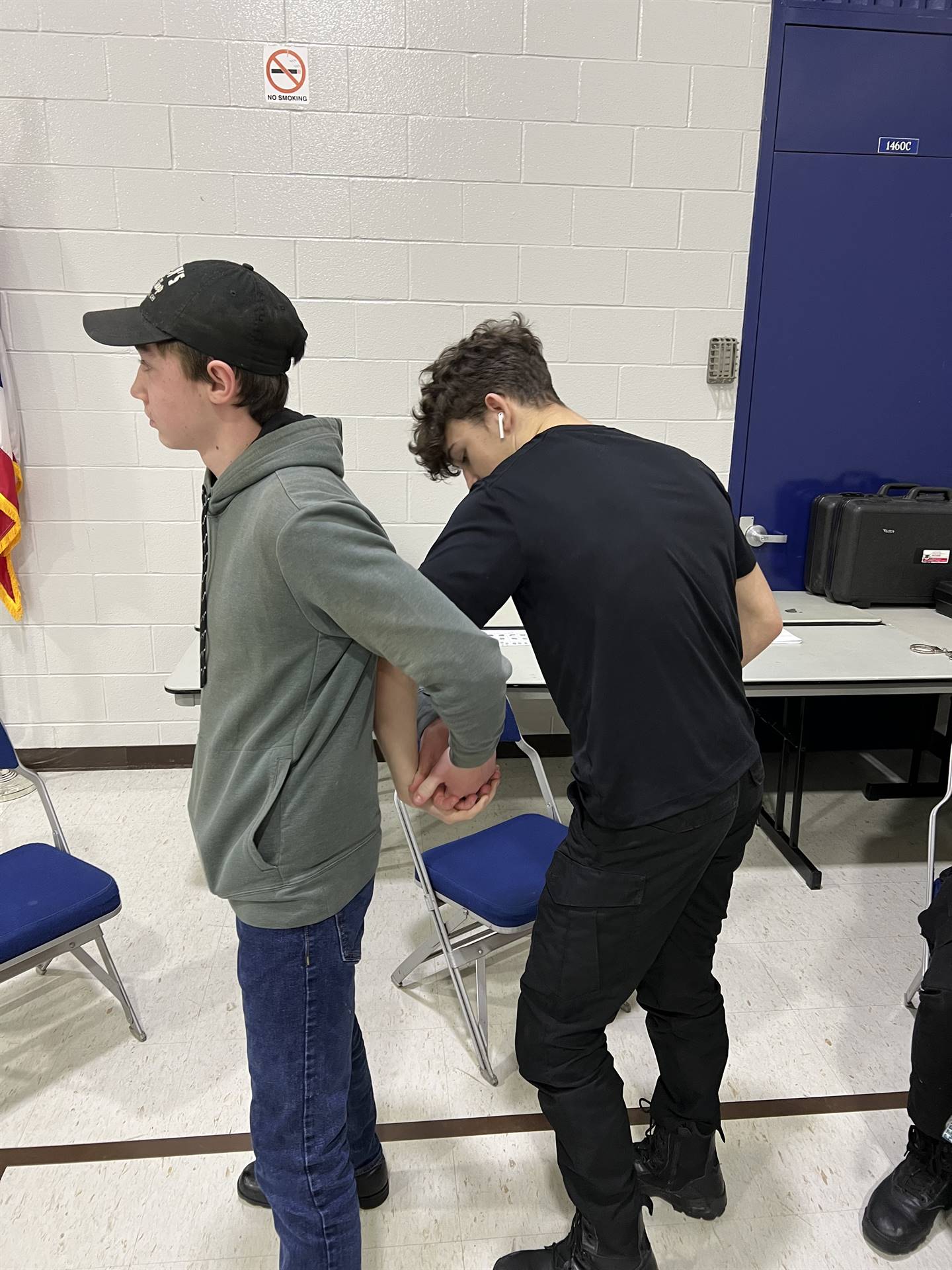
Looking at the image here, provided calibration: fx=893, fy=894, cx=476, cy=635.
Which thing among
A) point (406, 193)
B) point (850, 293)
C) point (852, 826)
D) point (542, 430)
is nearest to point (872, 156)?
point (850, 293)

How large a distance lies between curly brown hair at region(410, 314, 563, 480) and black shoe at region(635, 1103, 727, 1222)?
4.41ft

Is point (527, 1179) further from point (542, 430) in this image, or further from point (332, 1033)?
point (542, 430)

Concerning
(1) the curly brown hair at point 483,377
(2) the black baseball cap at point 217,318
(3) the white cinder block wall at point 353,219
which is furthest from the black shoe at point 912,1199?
(3) the white cinder block wall at point 353,219

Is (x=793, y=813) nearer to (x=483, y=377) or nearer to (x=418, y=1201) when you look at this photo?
(x=418, y=1201)

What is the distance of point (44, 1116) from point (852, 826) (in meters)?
2.70

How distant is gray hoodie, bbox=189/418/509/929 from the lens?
3.44ft

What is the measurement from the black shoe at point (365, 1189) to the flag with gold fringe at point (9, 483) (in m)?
2.41

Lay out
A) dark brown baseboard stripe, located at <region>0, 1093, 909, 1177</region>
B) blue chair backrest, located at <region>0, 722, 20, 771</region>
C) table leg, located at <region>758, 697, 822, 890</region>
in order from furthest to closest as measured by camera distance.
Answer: table leg, located at <region>758, 697, 822, 890</region> → blue chair backrest, located at <region>0, 722, 20, 771</region> → dark brown baseboard stripe, located at <region>0, 1093, 909, 1177</region>

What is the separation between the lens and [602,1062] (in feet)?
4.77

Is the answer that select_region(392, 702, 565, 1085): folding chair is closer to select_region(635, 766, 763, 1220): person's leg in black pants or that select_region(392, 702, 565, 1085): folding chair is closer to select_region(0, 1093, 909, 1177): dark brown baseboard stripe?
select_region(0, 1093, 909, 1177): dark brown baseboard stripe

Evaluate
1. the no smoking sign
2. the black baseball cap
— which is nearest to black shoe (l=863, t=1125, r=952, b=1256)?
the black baseball cap

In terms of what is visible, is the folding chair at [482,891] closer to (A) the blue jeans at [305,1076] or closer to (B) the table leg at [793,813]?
(A) the blue jeans at [305,1076]

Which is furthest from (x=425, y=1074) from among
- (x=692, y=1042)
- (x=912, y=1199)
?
(x=912, y=1199)

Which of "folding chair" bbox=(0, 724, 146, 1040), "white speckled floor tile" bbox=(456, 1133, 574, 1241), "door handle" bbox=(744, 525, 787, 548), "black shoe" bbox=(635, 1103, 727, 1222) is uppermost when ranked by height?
"door handle" bbox=(744, 525, 787, 548)
